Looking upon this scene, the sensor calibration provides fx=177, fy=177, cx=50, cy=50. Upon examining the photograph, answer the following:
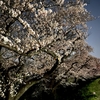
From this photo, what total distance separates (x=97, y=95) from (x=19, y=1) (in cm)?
1942

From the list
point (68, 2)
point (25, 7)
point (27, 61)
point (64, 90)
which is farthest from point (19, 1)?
point (64, 90)

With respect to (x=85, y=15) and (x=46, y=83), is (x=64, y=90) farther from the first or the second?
(x=85, y=15)

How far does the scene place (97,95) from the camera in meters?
24.5

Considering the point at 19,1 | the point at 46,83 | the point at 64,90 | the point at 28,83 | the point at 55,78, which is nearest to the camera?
the point at 19,1

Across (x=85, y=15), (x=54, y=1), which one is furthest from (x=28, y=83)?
(x=85, y=15)

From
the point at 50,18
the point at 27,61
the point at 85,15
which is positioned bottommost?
the point at 27,61

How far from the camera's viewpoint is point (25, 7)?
927 centimetres

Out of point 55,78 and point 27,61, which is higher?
point 55,78

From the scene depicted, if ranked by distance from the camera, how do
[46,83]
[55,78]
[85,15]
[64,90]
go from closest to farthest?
1. [85,15]
2. [55,78]
3. [46,83]
4. [64,90]

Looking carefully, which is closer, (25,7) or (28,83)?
(25,7)

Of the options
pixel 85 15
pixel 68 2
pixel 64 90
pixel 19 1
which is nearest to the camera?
pixel 19 1

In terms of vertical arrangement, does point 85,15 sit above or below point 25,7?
above

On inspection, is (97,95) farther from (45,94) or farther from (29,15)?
(29,15)

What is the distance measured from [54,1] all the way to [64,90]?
20004 millimetres
